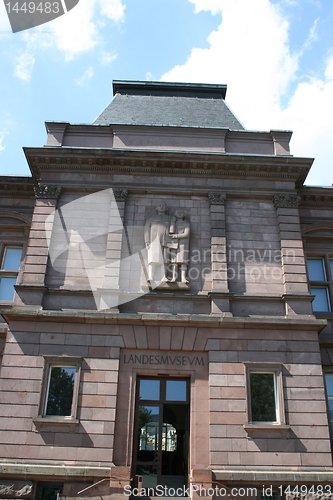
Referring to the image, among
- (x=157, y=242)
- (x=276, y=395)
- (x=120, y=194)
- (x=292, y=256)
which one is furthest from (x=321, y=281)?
(x=120, y=194)

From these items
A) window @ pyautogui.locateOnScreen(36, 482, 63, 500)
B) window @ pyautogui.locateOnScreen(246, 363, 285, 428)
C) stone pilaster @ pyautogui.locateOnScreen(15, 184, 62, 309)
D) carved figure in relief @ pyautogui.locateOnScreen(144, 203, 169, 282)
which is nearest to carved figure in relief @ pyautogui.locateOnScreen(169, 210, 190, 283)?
carved figure in relief @ pyautogui.locateOnScreen(144, 203, 169, 282)

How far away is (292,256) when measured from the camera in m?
16.3

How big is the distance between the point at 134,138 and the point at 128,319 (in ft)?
25.0

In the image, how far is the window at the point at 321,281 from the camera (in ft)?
57.0

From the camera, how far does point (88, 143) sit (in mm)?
18125

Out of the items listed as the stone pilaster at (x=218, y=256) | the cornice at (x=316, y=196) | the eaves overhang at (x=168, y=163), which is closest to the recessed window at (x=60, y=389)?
the stone pilaster at (x=218, y=256)

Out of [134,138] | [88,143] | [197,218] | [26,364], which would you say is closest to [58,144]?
[88,143]

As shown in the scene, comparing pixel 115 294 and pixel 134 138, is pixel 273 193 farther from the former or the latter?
pixel 115 294

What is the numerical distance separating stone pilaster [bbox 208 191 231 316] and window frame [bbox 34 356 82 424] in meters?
4.87

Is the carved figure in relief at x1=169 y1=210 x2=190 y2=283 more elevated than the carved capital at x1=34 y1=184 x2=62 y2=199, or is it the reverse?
the carved capital at x1=34 y1=184 x2=62 y2=199

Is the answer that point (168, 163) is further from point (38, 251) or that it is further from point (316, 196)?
point (316, 196)

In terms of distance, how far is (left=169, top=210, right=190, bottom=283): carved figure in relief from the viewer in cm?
1590

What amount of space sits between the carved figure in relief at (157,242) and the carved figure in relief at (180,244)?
0.26 meters

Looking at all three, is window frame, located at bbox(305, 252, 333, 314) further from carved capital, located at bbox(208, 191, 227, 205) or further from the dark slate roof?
the dark slate roof
